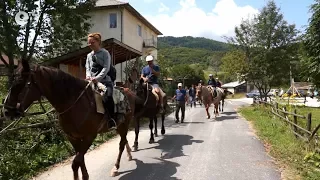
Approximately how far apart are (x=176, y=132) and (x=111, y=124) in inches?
249

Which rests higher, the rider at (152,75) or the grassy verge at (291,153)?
the rider at (152,75)

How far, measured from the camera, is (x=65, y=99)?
505cm

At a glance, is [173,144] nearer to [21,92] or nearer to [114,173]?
[114,173]

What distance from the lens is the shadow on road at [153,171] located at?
20.9 feet

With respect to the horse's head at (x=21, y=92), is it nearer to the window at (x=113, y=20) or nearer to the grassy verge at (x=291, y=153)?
the grassy verge at (x=291, y=153)

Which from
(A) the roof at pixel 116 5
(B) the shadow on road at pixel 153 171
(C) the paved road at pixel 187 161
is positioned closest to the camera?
(B) the shadow on road at pixel 153 171

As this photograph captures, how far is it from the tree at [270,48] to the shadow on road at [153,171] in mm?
20719

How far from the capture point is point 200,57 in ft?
555

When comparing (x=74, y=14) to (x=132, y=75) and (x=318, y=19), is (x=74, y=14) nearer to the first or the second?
(x=132, y=75)

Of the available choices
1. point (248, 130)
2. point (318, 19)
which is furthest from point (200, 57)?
point (248, 130)

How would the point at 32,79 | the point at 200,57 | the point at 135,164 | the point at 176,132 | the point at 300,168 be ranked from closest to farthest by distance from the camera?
the point at 32,79 < the point at 300,168 < the point at 135,164 < the point at 176,132 < the point at 200,57

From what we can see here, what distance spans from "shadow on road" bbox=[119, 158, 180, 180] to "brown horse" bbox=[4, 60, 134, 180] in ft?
4.27

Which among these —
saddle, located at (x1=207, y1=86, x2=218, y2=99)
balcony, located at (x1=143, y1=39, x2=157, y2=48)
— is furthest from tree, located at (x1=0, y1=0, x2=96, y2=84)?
balcony, located at (x1=143, y1=39, x2=157, y2=48)

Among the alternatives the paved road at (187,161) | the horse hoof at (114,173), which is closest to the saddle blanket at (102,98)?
the horse hoof at (114,173)
